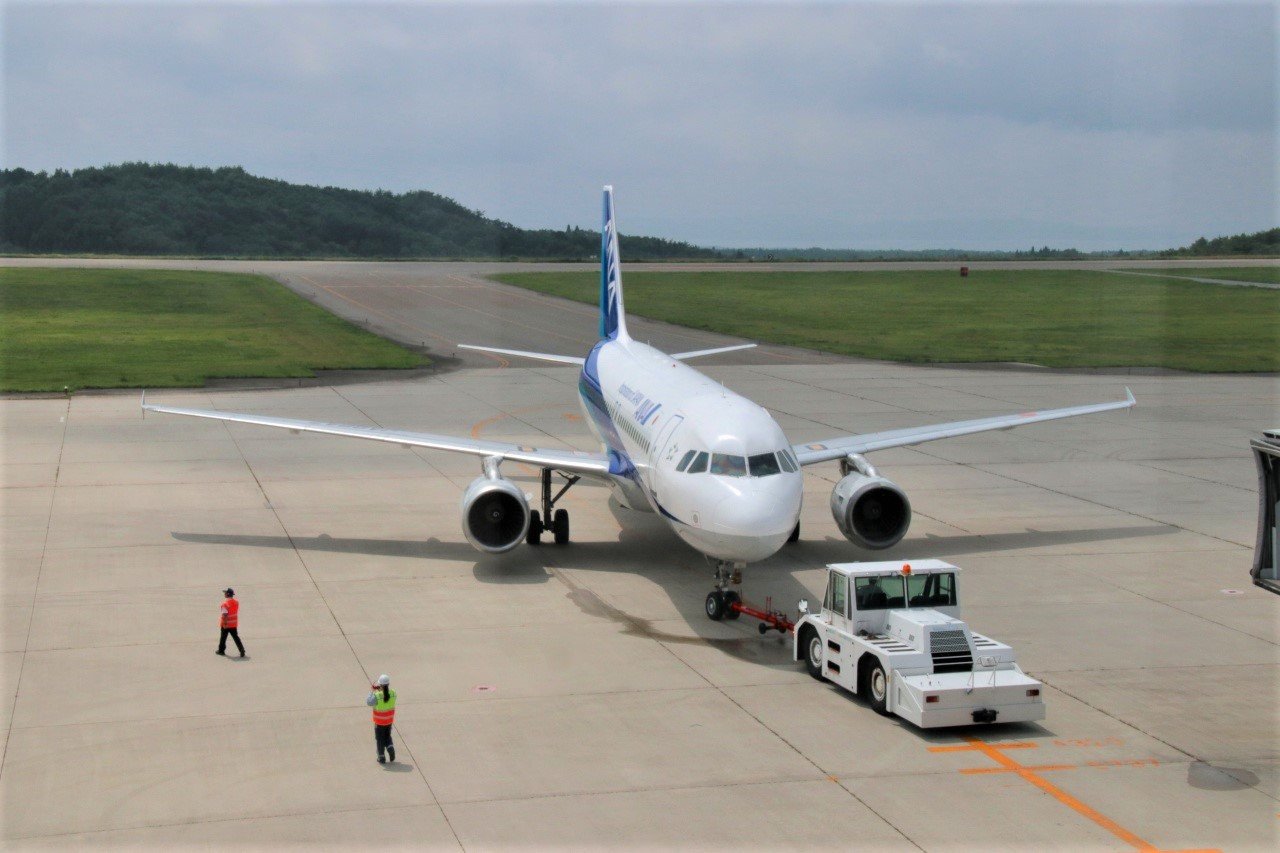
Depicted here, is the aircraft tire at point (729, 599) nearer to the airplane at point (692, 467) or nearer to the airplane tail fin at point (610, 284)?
the airplane at point (692, 467)

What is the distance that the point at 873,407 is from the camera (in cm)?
5181

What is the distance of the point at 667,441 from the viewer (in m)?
26.2

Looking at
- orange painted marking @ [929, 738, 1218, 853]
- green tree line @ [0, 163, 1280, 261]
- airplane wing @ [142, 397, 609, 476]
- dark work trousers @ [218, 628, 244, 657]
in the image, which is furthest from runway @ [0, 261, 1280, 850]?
green tree line @ [0, 163, 1280, 261]

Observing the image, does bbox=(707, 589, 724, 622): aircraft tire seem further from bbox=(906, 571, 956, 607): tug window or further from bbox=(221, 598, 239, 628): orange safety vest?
bbox=(221, 598, 239, 628): orange safety vest

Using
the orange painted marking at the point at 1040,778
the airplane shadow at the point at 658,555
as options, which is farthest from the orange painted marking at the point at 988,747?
the airplane shadow at the point at 658,555

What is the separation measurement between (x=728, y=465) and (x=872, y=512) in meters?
6.32

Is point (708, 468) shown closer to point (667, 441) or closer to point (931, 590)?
point (667, 441)

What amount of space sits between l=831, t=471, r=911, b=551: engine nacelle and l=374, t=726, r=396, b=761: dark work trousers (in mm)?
13705

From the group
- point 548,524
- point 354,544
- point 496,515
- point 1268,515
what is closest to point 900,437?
point 548,524

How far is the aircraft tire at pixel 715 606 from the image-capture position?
2495 cm

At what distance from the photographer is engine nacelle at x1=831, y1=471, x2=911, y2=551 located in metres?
29.1

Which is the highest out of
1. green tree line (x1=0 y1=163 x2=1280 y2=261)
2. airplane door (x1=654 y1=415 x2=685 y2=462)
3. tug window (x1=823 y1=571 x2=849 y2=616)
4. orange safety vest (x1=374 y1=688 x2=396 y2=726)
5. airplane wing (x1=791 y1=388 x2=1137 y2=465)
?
green tree line (x1=0 y1=163 x2=1280 y2=261)

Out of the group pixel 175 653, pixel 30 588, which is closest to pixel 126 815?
pixel 175 653

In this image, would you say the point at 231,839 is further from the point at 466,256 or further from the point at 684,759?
the point at 466,256
